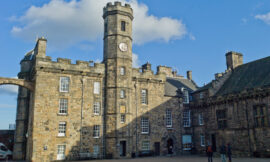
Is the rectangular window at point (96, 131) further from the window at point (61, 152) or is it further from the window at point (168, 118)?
the window at point (168, 118)

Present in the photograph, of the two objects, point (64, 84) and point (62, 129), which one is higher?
point (64, 84)

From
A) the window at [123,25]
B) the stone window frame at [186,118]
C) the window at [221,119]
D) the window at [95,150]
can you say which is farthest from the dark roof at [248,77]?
the window at [95,150]

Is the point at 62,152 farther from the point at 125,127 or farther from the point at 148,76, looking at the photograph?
the point at 148,76

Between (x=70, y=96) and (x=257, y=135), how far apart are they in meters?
20.7

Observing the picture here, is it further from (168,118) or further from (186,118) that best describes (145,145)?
(186,118)

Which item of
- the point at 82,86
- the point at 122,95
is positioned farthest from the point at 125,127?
the point at 82,86

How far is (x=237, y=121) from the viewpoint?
27.0 m

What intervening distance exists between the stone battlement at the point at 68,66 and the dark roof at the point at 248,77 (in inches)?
635

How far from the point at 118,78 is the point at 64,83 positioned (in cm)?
638

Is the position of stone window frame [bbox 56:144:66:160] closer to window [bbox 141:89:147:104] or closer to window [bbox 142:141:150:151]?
window [bbox 142:141:150:151]

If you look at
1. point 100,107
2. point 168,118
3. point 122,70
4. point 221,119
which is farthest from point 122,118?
point 221,119

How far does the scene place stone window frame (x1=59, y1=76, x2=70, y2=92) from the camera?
26359 mm

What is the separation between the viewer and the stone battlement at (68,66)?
25.6m

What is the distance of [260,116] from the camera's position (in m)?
24.6
